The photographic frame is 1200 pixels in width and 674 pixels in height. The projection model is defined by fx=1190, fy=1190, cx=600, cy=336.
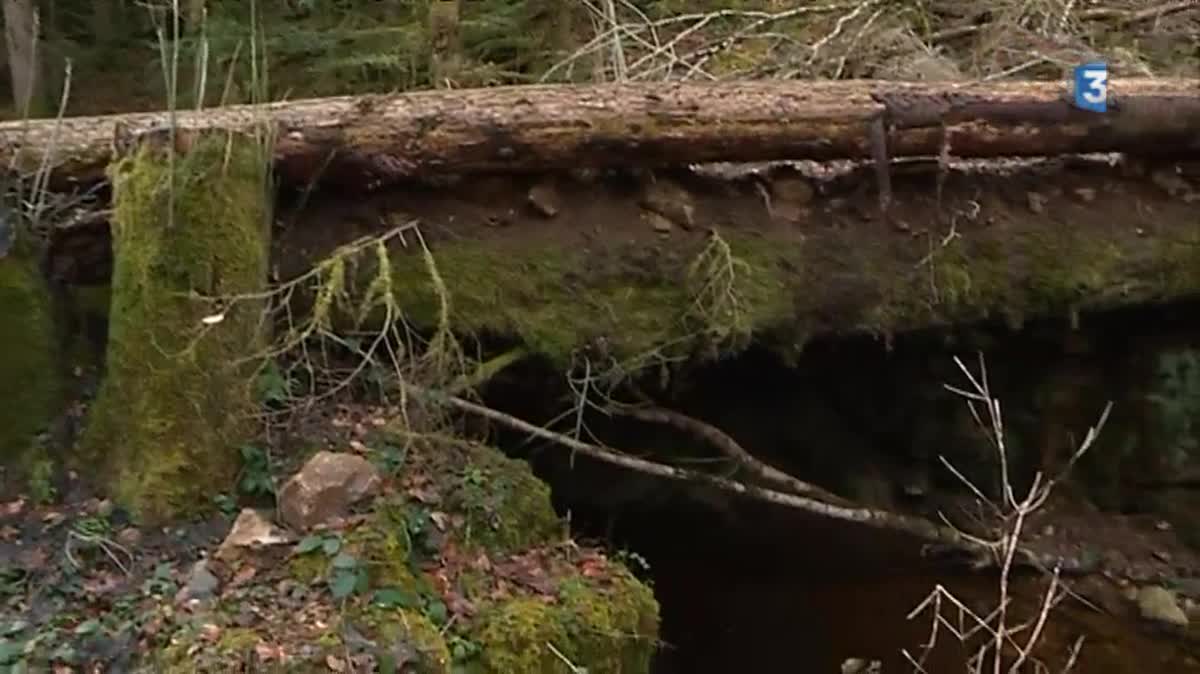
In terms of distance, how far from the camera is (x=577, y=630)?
11.3 ft

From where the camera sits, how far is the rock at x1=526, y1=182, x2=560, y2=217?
4.60 m

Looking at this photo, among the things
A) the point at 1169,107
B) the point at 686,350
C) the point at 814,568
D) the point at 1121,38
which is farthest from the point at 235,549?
the point at 1121,38

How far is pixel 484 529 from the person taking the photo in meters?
3.74

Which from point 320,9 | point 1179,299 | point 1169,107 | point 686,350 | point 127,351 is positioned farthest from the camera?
point 320,9

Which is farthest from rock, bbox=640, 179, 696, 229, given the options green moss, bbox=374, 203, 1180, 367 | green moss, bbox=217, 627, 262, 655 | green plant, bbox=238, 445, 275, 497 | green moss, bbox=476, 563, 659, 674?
green moss, bbox=217, 627, 262, 655

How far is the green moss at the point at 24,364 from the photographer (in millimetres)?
3924

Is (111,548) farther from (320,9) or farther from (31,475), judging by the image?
(320,9)

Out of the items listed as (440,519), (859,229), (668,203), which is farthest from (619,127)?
(440,519)

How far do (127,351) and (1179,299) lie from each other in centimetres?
433

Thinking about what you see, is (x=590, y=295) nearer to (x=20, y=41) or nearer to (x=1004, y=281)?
(x=1004, y=281)

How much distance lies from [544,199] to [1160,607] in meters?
3.58

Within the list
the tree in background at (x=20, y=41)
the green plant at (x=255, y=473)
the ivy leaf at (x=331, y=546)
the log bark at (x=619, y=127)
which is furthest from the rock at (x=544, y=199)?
the tree in background at (x=20, y=41)

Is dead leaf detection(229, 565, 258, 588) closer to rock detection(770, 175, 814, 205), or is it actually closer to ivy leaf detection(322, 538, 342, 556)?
ivy leaf detection(322, 538, 342, 556)

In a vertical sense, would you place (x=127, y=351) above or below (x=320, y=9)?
below
